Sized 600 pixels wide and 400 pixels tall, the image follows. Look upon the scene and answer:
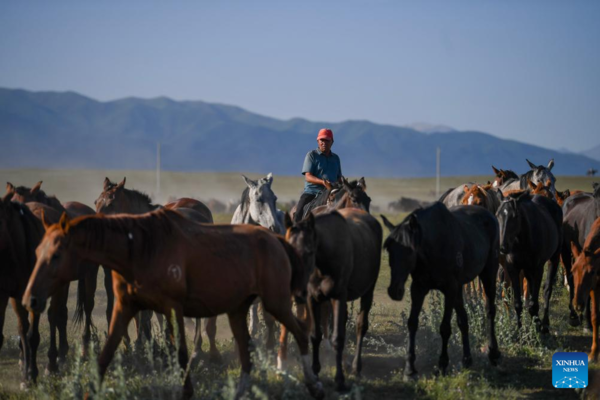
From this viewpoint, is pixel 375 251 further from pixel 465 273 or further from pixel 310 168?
pixel 310 168

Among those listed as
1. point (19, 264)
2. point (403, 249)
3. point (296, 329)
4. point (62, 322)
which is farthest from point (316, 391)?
point (62, 322)

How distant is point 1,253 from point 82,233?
7.15ft

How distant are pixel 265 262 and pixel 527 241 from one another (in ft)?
16.7

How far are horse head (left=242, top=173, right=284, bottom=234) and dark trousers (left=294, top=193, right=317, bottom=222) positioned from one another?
1.19 m

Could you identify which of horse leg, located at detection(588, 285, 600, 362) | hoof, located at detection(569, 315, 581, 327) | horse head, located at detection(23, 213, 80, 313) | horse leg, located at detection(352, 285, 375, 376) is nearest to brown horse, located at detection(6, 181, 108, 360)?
horse head, located at detection(23, 213, 80, 313)

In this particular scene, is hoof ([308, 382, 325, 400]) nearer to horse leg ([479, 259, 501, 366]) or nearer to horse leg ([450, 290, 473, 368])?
horse leg ([450, 290, 473, 368])

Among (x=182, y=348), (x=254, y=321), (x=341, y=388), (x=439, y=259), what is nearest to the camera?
(x=182, y=348)

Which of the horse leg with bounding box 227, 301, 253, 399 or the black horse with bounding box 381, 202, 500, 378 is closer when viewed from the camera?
the horse leg with bounding box 227, 301, 253, 399

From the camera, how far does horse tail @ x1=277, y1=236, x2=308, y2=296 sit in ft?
23.7

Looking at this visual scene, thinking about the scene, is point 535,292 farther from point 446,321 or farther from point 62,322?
point 62,322

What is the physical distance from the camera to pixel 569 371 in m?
8.29

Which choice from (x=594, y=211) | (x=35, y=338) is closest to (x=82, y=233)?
(x=35, y=338)

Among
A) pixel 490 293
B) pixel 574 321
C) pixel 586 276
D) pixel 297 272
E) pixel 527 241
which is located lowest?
pixel 574 321

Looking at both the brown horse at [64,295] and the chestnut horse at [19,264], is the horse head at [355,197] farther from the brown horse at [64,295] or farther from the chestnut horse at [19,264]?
the chestnut horse at [19,264]
